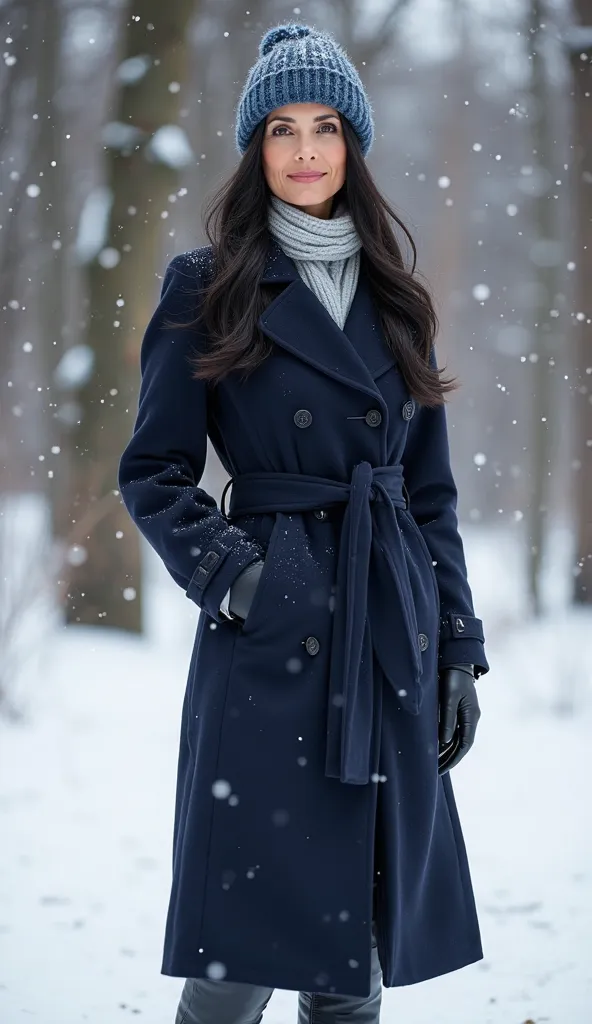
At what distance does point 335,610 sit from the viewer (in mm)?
1775

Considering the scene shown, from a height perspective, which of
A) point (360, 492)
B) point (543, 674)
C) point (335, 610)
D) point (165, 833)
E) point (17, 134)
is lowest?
point (165, 833)

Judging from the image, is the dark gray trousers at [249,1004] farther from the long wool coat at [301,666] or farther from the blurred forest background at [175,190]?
the blurred forest background at [175,190]

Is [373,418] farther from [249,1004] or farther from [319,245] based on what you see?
[249,1004]

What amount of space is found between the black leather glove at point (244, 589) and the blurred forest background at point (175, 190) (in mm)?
3283

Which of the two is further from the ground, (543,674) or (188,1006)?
(543,674)

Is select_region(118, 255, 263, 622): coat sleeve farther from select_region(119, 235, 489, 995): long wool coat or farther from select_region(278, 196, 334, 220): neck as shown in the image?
select_region(278, 196, 334, 220): neck

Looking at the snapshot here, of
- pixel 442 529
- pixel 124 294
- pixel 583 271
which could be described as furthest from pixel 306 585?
pixel 583 271

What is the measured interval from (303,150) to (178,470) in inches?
26.2

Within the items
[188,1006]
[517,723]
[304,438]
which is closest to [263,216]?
[304,438]

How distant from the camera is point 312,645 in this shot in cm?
176

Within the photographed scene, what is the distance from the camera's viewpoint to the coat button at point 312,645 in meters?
1.76

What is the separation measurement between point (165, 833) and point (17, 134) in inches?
155

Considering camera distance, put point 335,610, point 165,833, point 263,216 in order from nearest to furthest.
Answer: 1. point 335,610
2. point 263,216
3. point 165,833

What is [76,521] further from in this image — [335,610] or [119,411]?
[335,610]
